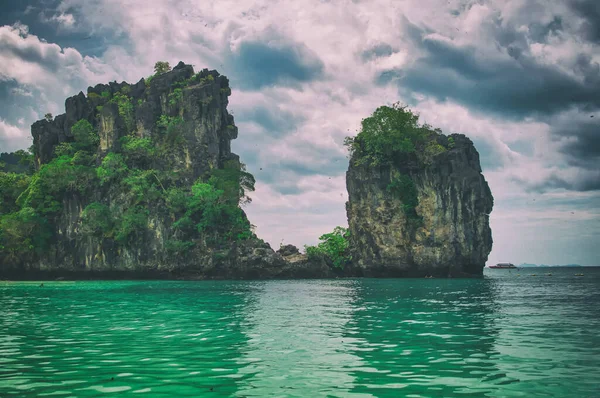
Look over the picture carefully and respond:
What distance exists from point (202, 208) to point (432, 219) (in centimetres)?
3151

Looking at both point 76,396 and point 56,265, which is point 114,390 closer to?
point 76,396

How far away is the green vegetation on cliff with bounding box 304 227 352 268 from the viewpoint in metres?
70.1

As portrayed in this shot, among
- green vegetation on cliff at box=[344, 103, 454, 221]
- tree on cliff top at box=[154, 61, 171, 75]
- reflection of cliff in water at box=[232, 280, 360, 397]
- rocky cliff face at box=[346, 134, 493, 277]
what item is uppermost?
tree on cliff top at box=[154, 61, 171, 75]

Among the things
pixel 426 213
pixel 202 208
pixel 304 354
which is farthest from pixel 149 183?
pixel 304 354

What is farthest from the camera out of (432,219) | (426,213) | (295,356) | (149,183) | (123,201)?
(149,183)

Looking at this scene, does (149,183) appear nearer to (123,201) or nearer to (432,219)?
(123,201)

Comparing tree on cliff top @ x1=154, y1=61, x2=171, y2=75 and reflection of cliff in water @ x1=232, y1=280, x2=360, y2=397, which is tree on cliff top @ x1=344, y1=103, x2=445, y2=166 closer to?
tree on cliff top @ x1=154, y1=61, x2=171, y2=75

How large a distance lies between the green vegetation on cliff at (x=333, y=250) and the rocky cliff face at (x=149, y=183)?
6652mm

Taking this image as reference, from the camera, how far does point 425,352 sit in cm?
1072

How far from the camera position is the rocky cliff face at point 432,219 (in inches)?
2562

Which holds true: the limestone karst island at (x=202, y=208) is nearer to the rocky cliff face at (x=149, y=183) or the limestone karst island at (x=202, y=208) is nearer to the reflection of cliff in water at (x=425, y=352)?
the rocky cliff face at (x=149, y=183)

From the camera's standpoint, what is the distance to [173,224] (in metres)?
64.6

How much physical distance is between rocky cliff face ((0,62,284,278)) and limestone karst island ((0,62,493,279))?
0.17 m

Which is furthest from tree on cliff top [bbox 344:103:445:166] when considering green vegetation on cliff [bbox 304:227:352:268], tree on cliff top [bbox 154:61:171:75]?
tree on cliff top [bbox 154:61:171:75]
